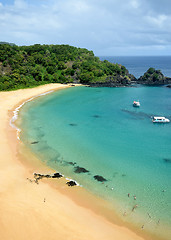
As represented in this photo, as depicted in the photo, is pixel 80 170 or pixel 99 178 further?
pixel 80 170

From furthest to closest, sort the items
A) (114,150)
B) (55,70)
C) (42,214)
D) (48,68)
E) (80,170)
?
(55,70), (48,68), (114,150), (80,170), (42,214)

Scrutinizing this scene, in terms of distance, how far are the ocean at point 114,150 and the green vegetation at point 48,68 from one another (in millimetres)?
29003

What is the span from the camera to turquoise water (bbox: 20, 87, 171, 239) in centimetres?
2478

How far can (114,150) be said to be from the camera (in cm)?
3722

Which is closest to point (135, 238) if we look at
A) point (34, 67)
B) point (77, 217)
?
point (77, 217)

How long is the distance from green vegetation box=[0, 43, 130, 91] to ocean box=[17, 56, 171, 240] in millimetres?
29003

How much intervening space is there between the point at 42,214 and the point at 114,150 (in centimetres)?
1895

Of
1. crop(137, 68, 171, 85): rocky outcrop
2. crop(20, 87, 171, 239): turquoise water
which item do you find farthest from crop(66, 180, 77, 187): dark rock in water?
crop(137, 68, 171, 85): rocky outcrop

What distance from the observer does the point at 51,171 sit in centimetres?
3061

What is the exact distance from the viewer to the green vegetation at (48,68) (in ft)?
315

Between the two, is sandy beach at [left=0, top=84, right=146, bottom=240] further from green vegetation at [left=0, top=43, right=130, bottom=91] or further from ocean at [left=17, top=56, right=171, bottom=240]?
green vegetation at [left=0, top=43, right=130, bottom=91]

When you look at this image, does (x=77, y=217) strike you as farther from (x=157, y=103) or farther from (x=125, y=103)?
(x=157, y=103)

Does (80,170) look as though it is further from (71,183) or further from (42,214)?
(42,214)

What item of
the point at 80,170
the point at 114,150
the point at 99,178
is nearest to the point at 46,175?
the point at 80,170
